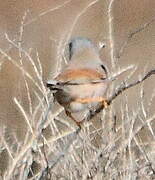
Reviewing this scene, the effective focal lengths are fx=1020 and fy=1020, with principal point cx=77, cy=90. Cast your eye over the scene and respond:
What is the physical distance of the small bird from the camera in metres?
4.43

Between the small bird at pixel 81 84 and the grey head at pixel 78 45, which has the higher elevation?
the grey head at pixel 78 45

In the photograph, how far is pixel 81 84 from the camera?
4461 mm

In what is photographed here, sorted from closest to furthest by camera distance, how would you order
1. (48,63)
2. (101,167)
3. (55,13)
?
(101,167)
(48,63)
(55,13)

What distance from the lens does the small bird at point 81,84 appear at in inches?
175

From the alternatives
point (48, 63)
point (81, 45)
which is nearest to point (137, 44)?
point (48, 63)

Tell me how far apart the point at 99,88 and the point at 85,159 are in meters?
0.32

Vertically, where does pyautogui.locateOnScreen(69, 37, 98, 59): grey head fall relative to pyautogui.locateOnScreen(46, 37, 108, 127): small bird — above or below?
above

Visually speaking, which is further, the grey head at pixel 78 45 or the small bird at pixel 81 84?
the grey head at pixel 78 45

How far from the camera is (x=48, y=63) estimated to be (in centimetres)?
883

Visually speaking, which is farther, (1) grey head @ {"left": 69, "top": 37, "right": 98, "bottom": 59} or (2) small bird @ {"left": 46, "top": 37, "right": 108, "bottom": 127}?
(1) grey head @ {"left": 69, "top": 37, "right": 98, "bottom": 59}

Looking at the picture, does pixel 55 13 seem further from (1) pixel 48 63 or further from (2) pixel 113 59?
(2) pixel 113 59

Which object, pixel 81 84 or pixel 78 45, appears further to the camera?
pixel 78 45

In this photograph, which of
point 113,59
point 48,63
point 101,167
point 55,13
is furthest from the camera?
point 55,13

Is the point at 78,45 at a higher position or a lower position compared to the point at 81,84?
higher
